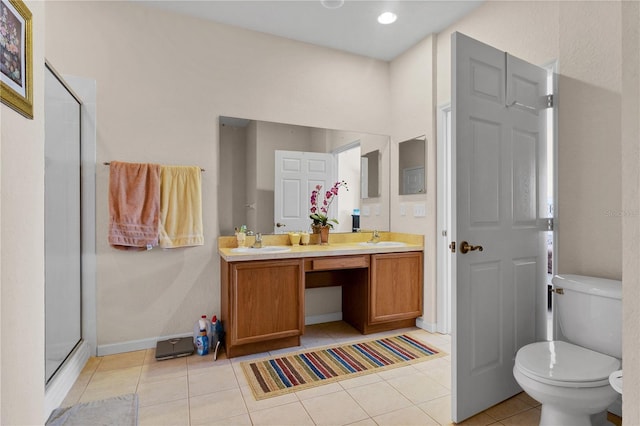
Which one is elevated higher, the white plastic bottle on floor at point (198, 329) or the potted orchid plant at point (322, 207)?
the potted orchid plant at point (322, 207)

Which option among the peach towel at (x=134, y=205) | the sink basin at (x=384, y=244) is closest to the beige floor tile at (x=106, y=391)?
the peach towel at (x=134, y=205)

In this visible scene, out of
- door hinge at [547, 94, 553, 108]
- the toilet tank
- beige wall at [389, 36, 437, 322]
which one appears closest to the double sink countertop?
beige wall at [389, 36, 437, 322]

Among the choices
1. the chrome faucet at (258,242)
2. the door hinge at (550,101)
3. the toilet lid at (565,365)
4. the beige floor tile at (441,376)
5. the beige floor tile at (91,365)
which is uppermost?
the door hinge at (550,101)

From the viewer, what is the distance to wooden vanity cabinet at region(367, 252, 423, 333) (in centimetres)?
293

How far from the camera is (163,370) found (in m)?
2.30

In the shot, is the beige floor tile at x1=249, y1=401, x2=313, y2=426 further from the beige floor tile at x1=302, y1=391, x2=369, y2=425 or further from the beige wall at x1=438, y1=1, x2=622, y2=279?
the beige wall at x1=438, y1=1, x2=622, y2=279

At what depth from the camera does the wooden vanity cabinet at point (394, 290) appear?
293 cm

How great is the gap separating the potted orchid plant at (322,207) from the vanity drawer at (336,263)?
1.56 ft

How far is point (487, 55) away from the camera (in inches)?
71.3

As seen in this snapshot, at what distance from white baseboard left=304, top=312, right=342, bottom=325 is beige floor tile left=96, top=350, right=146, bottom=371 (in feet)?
4.56

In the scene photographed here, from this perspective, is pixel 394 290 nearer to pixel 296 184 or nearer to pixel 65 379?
pixel 296 184

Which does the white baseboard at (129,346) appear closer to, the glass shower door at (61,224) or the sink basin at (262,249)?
the glass shower door at (61,224)

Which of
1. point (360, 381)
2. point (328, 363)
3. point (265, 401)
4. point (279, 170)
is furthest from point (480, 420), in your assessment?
point (279, 170)

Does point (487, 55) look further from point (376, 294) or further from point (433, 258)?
point (376, 294)
